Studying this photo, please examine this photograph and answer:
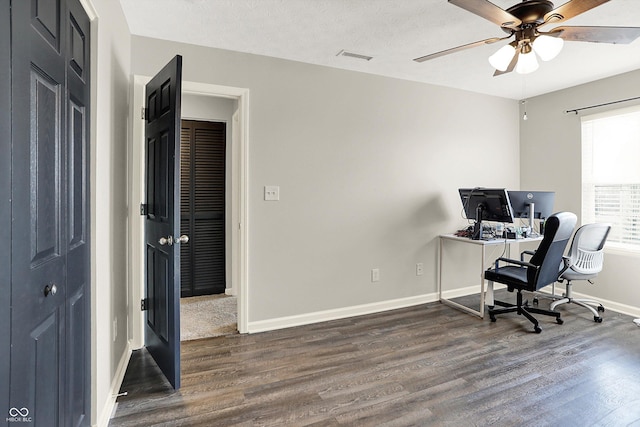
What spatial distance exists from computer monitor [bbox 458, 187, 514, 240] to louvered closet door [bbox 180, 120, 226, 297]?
114 inches

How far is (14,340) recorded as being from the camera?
36.2 inches

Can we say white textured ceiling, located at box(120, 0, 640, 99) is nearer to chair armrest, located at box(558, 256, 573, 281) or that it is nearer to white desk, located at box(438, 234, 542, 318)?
white desk, located at box(438, 234, 542, 318)

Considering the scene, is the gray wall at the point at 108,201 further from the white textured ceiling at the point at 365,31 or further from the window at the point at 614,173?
the window at the point at 614,173

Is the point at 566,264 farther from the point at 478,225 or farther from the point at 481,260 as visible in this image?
the point at 478,225

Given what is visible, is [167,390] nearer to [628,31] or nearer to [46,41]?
[46,41]

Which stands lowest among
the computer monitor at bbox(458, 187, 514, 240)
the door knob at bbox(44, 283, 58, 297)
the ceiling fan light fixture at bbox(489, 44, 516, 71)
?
the door knob at bbox(44, 283, 58, 297)

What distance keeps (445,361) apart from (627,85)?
11.2 ft

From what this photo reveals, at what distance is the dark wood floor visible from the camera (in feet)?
6.31

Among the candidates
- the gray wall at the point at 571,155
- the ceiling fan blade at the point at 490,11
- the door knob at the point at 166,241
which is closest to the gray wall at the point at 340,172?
the gray wall at the point at 571,155

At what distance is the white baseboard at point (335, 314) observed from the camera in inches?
123

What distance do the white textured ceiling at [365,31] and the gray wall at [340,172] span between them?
20 centimetres

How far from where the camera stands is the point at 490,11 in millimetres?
1826

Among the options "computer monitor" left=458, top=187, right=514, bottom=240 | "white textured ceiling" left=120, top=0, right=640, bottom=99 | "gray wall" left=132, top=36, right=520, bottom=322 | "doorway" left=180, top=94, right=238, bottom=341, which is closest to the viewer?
"white textured ceiling" left=120, top=0, right=640, bottom=99

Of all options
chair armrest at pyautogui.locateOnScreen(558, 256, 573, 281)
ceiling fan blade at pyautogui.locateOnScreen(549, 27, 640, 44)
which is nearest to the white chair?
chair armrest at pyautogui.locateOnScreen(558, 256, 573, 281)
